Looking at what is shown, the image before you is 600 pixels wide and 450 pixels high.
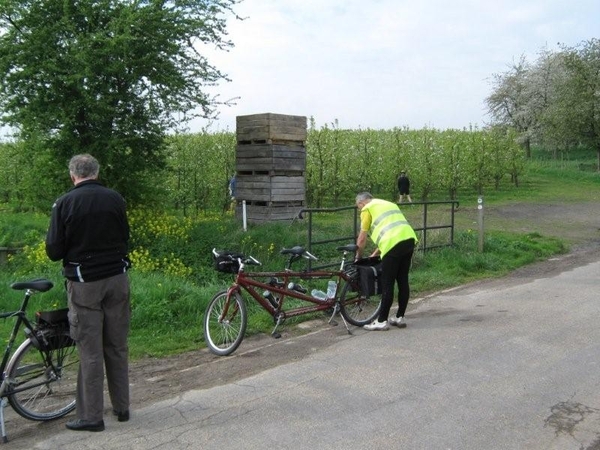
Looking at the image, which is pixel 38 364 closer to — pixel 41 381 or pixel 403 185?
pixel 41 381

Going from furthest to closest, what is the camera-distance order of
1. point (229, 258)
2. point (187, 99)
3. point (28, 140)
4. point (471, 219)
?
point (471, 219), point (187, 99), point (28, 140), point (229, 258)

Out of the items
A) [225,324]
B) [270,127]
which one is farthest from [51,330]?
[270,127]

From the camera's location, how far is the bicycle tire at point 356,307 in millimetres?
8391

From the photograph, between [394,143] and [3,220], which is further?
[394,143]

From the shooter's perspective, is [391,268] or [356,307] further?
[356,307]

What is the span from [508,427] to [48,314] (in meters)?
3.64

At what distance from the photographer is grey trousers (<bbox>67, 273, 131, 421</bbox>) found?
4914mm

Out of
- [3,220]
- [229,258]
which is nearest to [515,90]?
[3,220]

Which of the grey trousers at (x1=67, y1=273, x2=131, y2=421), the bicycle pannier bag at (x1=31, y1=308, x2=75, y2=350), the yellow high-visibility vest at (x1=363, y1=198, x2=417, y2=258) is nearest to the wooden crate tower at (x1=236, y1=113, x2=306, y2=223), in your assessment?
the yellow high-visibility vest at (x1=363, y1=198, x2=417, y2=258)

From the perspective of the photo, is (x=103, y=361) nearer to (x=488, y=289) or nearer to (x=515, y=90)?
(x=488, y=289)

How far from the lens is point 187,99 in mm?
13023

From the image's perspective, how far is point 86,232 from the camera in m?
4.89

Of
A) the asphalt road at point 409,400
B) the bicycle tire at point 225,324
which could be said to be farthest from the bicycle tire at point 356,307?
the bicycle tire at point 225,324

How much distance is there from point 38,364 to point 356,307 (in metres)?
4.34
